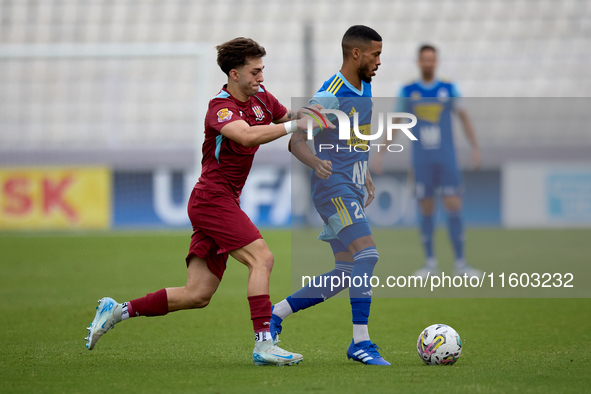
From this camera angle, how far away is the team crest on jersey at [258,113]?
4203mm

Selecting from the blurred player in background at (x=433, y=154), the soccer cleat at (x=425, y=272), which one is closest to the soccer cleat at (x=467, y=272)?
the blurred player in background at (x=433, y=154)

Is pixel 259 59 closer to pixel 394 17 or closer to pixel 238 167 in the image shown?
pixel 238 167

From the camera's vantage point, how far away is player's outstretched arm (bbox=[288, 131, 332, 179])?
4.14 m

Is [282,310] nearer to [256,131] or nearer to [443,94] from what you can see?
[256,131]

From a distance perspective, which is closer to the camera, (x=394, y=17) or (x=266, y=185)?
(x=266, y=185)

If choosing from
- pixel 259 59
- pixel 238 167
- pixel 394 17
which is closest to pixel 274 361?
pixel 238 167

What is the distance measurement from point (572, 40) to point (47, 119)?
A: 46.7ft

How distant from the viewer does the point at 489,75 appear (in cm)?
1931

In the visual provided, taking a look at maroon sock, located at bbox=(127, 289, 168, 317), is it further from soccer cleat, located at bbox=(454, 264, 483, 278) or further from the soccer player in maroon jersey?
soccer cleat, located at bbox=(454, 264, 483, 278)

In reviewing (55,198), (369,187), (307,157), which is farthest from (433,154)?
(55,198)

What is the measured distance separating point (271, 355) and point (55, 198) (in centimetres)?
1186

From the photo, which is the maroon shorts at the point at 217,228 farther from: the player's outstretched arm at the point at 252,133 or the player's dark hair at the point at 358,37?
the player's dark hair at the point at 358,37

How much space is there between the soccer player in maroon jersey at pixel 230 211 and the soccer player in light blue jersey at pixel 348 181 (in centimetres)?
27

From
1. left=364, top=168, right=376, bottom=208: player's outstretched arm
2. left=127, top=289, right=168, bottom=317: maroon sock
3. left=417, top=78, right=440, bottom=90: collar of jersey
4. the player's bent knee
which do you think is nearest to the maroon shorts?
the player's bent knee
